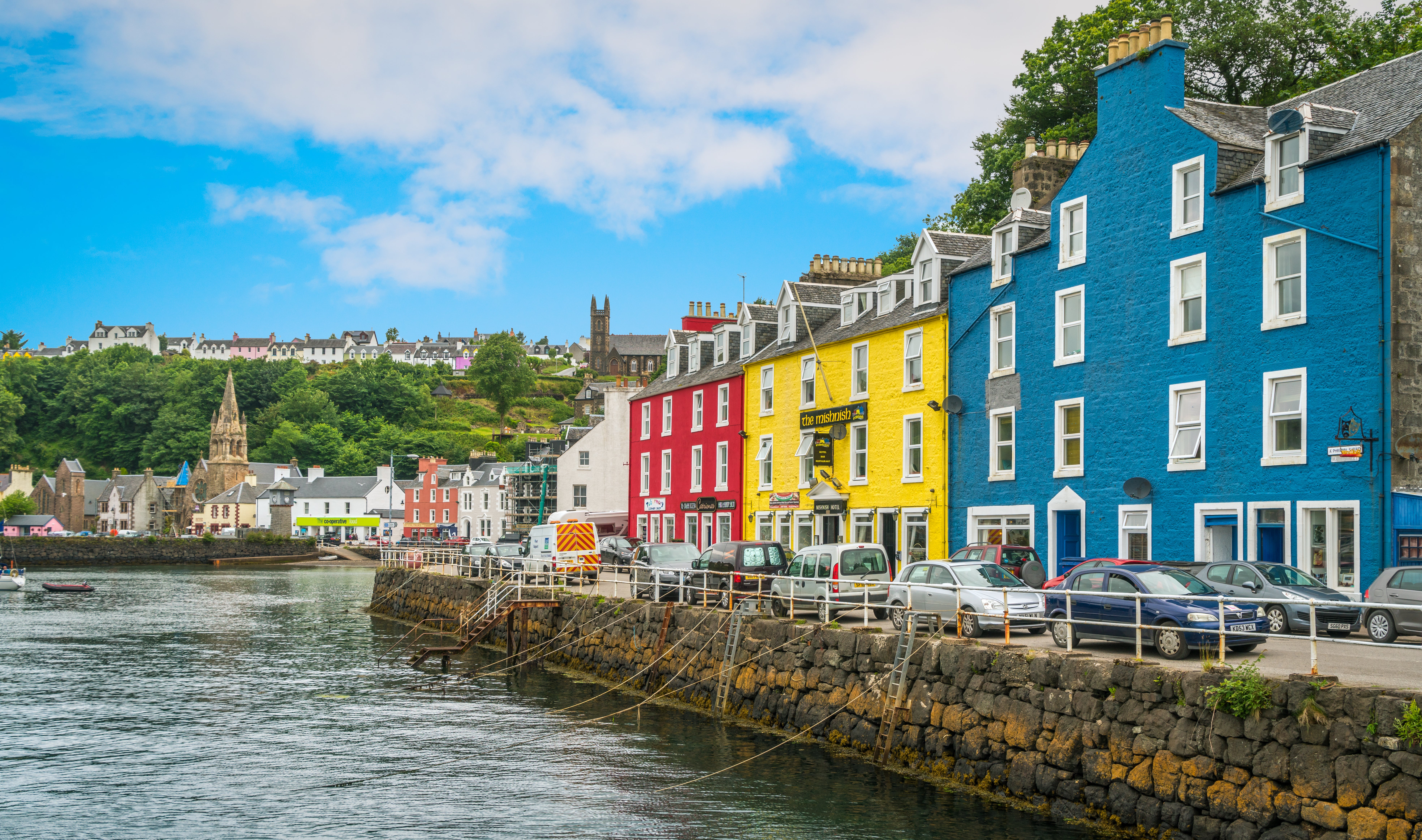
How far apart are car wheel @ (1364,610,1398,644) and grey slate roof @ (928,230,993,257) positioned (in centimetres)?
1957

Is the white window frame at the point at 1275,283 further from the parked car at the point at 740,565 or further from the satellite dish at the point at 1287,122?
the parked car at the point at 740,565

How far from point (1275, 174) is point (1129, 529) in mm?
8754

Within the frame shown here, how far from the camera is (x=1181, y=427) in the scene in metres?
27.0

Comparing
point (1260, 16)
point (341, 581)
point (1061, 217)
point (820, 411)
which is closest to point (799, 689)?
point (1061, 217)

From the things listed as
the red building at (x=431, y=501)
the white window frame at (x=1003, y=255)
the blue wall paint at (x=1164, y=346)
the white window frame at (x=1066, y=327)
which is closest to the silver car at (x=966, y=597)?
the blue wall paint at (x=1164, y=346)

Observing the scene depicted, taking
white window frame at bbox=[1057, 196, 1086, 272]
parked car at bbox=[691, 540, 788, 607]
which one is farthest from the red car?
white window frame at bbox=[1057, 196, 1086, 272]

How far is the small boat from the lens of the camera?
69.6 metres

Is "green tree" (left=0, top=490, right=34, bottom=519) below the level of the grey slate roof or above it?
below

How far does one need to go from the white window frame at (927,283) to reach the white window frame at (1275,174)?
12.2 metres

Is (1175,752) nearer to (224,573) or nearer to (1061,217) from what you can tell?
(1061,217)

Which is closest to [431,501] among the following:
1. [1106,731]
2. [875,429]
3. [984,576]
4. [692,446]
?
[692,446]

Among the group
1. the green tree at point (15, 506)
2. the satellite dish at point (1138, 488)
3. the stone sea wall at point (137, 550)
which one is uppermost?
the satellite dish at point (1138, 488)

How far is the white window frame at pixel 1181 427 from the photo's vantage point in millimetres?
26219

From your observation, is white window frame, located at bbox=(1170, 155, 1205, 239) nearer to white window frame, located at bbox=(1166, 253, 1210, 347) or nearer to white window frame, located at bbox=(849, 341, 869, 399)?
white window frame, located at bbox=(1166, 253, 1210, 347)
